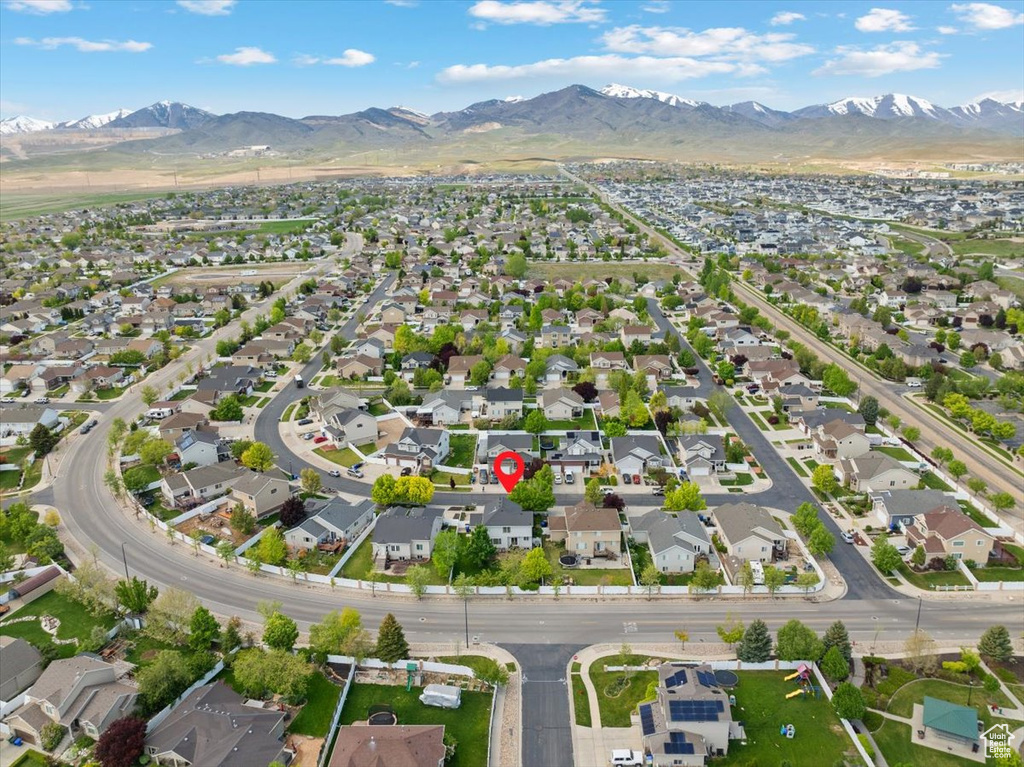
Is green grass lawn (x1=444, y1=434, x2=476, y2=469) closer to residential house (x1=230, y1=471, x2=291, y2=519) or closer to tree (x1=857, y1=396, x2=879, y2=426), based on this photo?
residential house (x1=230, y1=471, x2=291, y2=519)

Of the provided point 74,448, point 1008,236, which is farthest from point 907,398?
point 1008,236

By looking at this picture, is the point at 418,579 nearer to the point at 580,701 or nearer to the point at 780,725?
the point at 580,701

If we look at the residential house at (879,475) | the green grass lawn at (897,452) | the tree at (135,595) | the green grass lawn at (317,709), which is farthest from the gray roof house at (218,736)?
the green grass lawn at (897,452)

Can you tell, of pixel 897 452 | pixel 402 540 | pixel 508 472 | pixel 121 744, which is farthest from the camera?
pixel 897 452

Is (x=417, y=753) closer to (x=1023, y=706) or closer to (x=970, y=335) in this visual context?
(x=1023, y=706)

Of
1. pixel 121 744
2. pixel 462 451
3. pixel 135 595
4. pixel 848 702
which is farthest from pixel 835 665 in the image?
pixel 135 595

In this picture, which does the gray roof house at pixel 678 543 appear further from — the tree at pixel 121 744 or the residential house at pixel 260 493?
the tree at pixel 121 744
